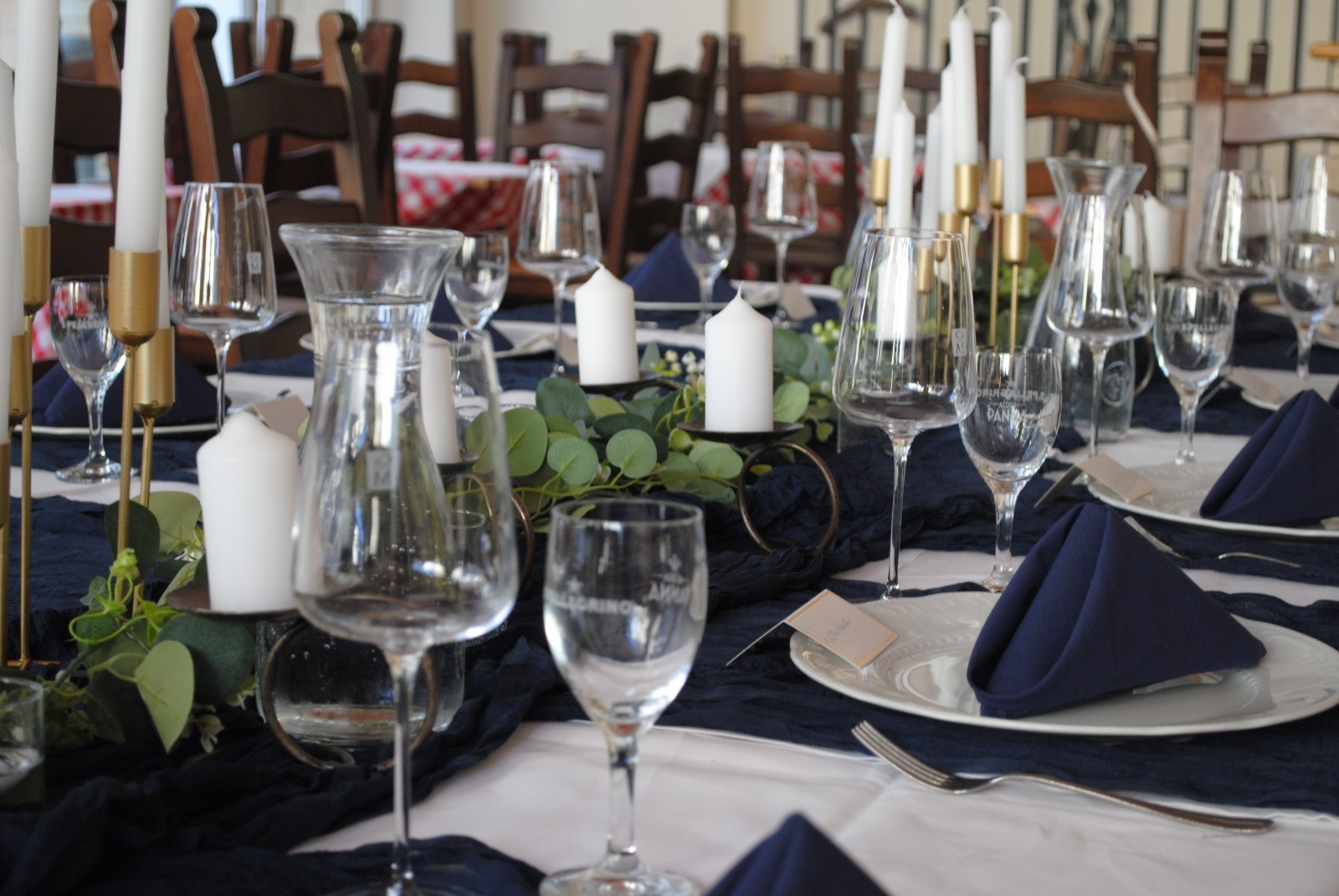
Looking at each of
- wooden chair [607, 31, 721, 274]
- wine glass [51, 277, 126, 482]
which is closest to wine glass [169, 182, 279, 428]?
wine glass [51, 277, 126, 482]

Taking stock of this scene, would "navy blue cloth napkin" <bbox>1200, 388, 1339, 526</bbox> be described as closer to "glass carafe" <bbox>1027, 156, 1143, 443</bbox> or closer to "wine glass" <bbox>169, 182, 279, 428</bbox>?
"glass carafe" <bbox>1027, 156, 1143, 443</bbox>

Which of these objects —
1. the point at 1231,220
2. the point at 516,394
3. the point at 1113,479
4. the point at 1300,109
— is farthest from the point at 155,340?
the point at 1300,109

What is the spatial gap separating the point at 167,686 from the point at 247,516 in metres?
0.08

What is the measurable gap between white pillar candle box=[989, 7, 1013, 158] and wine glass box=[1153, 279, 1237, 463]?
25 centimetres

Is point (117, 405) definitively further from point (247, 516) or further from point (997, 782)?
point (997, 782)

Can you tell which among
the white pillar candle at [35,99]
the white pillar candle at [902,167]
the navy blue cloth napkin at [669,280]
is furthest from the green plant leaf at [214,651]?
the navy blue cloth napkin at [669,280]

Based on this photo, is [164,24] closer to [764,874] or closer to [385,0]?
[764,874]

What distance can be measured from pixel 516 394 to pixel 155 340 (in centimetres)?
85

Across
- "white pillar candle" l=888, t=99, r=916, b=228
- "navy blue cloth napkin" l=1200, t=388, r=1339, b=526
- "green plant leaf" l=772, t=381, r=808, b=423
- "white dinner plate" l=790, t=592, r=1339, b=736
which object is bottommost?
"white dinner plate" l=790, t=592, r=1339, b=736

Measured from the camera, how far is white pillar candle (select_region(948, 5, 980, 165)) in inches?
53.1

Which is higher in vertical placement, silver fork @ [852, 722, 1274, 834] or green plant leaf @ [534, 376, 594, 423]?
green plant leaf @ [534, 376, 594, 423]

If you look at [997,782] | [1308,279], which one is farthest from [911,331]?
[1308,279]

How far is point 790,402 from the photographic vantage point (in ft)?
3.92

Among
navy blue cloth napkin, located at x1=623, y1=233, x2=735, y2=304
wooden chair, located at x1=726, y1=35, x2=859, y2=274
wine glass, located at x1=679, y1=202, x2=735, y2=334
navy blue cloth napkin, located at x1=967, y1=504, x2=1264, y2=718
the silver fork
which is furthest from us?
wooden chair, located at x1=726, y1=35, x2=859, y2=274
